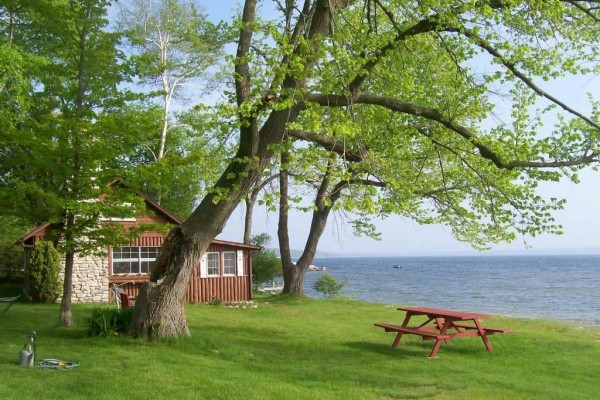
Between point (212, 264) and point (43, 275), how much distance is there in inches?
247

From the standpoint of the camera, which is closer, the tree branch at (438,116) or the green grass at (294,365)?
the green grass at (294,365)

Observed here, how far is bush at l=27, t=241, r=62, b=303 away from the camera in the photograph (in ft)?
67.8

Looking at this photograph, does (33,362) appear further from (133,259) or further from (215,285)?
(215,285)

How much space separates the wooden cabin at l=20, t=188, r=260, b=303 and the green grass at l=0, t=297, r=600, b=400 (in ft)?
20.0

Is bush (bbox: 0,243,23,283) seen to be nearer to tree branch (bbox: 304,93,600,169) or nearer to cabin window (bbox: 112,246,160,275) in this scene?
cabin window (bbox: 112,246,160,275)

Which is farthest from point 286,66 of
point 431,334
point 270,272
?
→ point 270,272

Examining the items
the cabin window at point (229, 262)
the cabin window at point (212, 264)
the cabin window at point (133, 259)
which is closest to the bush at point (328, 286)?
the cabin window at point (229, 262)

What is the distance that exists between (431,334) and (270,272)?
2235cm

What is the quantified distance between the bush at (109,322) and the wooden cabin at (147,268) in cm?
830

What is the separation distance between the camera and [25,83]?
46.2 feet

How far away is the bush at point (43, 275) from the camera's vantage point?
20.7m

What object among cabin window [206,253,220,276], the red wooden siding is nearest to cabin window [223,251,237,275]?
the red wooden siding

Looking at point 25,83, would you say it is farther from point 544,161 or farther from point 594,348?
point 594,348

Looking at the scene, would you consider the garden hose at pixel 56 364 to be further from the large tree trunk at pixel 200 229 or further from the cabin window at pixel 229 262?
the cabin window at pixel 229 262
